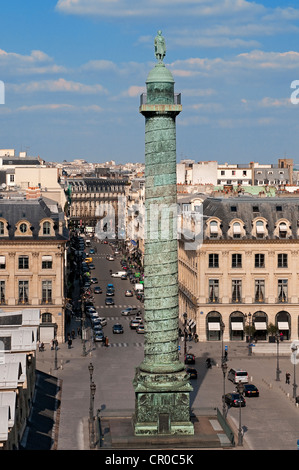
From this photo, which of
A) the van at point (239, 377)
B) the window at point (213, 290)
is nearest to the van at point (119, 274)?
the window at point (213, 290)

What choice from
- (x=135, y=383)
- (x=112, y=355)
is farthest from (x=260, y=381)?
(x=135, y=383)

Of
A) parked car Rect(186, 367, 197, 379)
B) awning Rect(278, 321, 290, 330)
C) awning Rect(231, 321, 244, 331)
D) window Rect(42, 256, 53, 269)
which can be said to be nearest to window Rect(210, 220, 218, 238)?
awning Rect(231, 321, 244, 331)

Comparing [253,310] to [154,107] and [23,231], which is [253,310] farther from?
[154,107]

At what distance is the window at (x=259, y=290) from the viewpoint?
10225 centimetres

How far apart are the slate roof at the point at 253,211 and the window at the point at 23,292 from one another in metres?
20.8

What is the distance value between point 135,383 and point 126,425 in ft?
12.8

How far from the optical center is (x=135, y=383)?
6178cm

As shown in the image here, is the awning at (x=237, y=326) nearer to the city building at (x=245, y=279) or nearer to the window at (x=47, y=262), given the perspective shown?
the city building at (x=245, y=279)

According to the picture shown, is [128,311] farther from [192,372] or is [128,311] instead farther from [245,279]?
[192,372]

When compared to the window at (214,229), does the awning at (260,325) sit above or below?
below

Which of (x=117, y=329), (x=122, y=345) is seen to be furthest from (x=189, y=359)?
(x=117, y=329)

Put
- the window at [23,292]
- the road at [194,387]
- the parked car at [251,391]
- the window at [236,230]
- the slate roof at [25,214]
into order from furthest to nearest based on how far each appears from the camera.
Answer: the window at [236,230] → the slate roof at [25,214] → the window at [23,292] → the parked car at [251,391] → the road at [194,387]

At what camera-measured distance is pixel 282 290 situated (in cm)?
10250

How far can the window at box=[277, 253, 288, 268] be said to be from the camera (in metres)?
102
